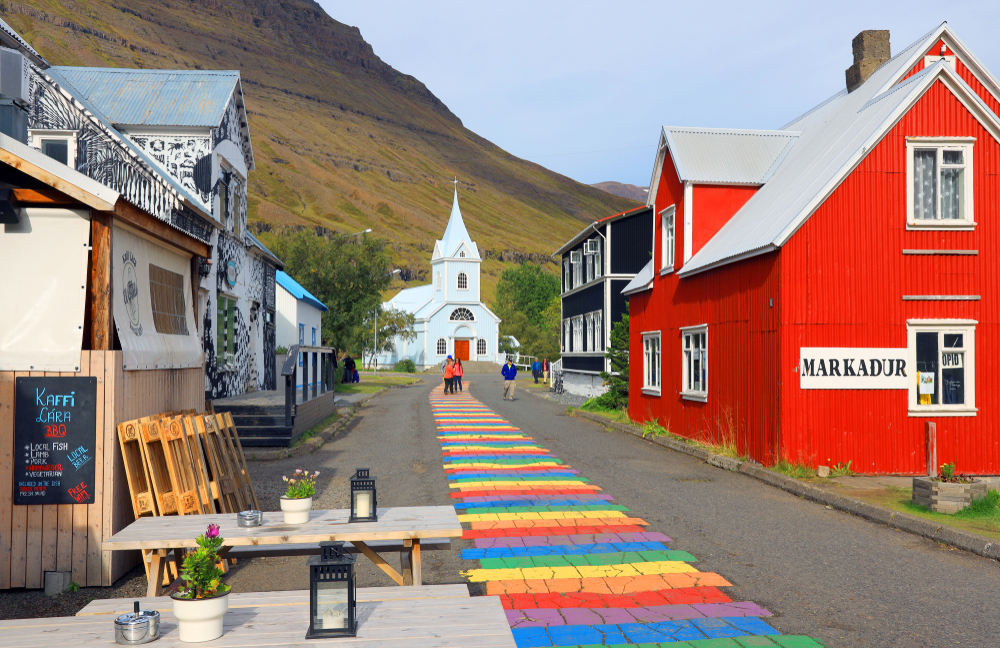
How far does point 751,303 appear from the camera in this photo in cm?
1450

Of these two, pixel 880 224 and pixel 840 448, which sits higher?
pixel 880 224

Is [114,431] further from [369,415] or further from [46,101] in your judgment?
[369,415]

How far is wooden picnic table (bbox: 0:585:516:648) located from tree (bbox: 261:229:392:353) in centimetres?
3815

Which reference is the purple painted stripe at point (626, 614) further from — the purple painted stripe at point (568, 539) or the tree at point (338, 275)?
the tree at point (338, 275)

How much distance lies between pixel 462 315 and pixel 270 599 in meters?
73.5

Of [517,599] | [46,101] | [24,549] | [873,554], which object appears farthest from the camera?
[46,101]

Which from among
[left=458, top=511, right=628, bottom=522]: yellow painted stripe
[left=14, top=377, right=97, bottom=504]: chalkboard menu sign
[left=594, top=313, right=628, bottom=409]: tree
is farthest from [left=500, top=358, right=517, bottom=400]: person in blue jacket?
[left=14, top=377, right=97, bottom=504]: chalkboard menu sign

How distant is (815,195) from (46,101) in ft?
50.6

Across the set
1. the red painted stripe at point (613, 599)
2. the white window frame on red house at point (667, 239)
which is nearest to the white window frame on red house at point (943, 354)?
the white window frame on red house at point (667, 239)

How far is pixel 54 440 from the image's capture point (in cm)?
672

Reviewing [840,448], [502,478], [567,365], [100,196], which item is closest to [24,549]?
[100,196]

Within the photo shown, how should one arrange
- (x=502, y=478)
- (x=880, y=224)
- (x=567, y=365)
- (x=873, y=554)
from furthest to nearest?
1. (x=567, y=365)
2. (x=880, y=224)
3. (x=502, y=478)
4. (x=873, y=554)

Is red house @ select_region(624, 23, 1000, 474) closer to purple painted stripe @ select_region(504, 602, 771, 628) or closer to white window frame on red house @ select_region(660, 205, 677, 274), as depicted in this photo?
white window frame on red house @ select_region(660, 205, 677, 274)

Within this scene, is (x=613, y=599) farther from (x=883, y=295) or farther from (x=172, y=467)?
(x=883, y=295)
